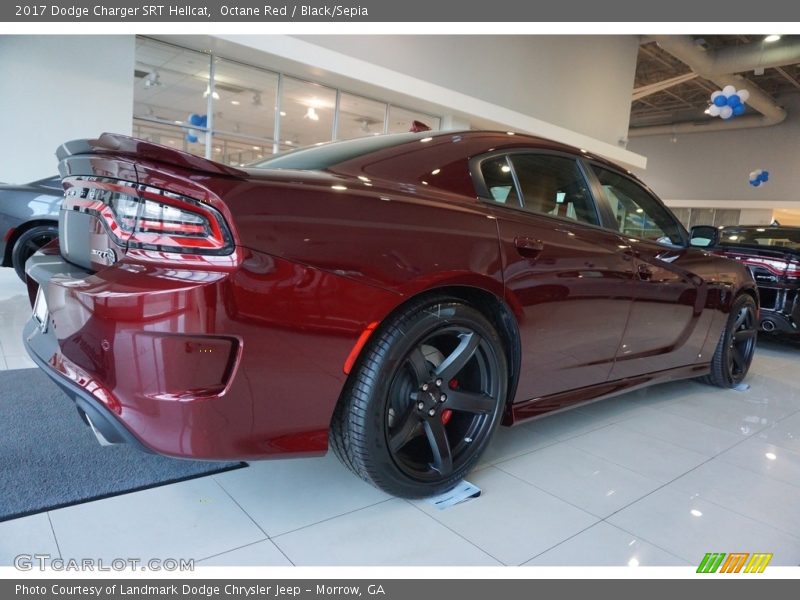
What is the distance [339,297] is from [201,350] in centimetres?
37

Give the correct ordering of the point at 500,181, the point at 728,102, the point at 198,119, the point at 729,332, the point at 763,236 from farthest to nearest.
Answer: the point at 728,102 → the point at 198,119 → the point at 763,236 → the point at 729,332 → the point at 500,181

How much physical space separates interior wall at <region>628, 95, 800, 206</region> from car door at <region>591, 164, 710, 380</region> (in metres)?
18.5

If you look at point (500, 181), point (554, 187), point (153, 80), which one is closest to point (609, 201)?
point (554, 187)

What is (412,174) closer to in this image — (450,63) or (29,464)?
(29,464)

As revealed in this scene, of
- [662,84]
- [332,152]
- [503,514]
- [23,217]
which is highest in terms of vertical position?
[662,84]

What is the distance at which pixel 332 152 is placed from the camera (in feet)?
6.13

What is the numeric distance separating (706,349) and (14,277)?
693 cm

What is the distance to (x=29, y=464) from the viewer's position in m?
1.82

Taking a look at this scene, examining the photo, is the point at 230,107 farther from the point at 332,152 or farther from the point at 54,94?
the point at 332,152

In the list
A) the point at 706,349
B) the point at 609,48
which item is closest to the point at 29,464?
the point at 706,349

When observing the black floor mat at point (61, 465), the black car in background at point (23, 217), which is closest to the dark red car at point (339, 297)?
the black floor mat at point (61, 465)

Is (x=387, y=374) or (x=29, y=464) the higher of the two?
(x=387, y=374)

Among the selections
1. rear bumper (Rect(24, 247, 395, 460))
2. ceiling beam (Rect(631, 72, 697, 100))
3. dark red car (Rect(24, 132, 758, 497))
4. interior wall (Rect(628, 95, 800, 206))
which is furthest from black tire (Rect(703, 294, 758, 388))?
interior wall (Rect(628, 95, 800, 206))

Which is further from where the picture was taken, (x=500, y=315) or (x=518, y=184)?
(x=518, y=184)
